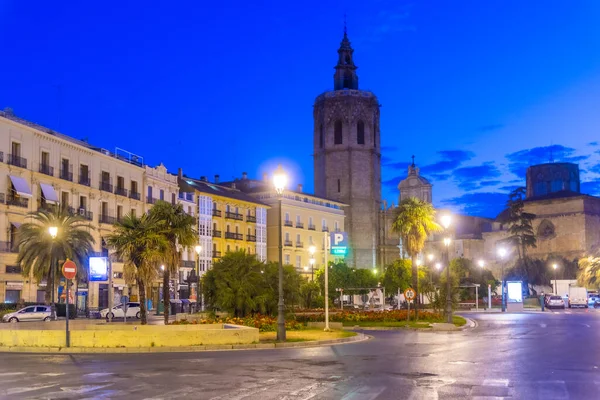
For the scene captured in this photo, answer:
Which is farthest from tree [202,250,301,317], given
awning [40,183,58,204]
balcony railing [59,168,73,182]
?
balcony railing [59,168,73,182]

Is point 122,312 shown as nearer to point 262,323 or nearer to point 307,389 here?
point 262,323

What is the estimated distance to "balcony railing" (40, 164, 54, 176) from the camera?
196ft

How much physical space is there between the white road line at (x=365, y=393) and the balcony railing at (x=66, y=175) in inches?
2081

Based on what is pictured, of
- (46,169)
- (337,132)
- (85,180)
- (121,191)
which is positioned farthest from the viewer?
(337,132)

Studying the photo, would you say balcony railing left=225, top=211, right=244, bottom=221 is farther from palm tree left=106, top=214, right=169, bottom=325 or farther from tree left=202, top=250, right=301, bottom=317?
palm tree left=106, top=214, right=169, bottom=325

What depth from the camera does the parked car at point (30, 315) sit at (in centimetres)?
4619

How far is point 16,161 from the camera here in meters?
56.8

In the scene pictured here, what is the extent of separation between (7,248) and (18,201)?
3701 millimetres

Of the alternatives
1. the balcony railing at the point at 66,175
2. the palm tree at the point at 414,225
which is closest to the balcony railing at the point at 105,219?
the balcony railing at the point at 66,175

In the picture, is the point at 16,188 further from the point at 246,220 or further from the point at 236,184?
the point at 236,184

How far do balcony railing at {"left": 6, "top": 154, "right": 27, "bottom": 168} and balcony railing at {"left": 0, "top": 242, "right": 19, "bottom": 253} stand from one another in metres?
5.94

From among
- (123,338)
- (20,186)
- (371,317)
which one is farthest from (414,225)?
(20,186)

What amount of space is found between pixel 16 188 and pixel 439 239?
79733 millimetres

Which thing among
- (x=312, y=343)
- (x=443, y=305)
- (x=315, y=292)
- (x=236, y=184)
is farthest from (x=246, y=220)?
(x=312, y=343)
